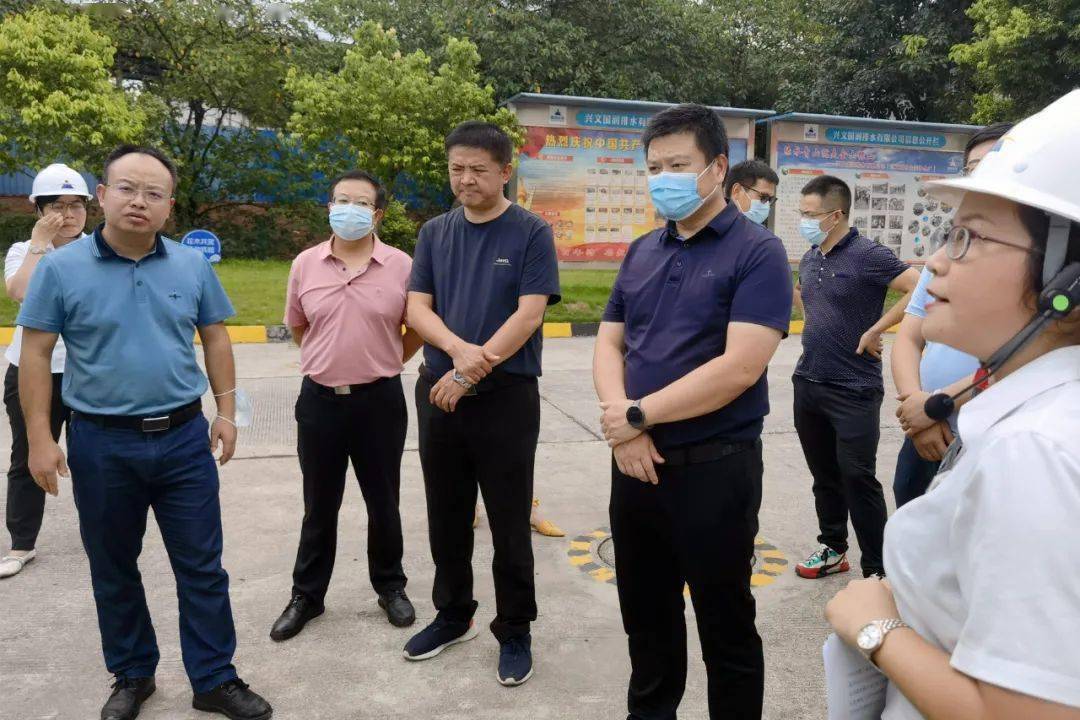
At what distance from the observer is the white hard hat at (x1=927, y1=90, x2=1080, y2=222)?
3.36ft

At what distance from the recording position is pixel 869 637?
3.85 feet

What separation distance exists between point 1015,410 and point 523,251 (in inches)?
90.2

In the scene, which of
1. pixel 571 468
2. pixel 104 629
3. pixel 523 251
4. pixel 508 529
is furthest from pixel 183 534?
pixel 571 468

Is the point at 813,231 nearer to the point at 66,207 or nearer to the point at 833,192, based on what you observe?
the point at 833,192

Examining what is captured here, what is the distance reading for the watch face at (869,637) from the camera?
1.16 meters

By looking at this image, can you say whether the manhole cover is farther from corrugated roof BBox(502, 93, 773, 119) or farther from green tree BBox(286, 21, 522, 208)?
corrugated roof BBox(502, 93, 773, 119)

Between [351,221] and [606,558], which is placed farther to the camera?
[606,558]

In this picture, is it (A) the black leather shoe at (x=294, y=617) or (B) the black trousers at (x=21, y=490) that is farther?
(B) the black trousers at (x=21, y=490)

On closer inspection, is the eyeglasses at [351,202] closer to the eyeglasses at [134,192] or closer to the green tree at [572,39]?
the eyeglasses at [134,192]

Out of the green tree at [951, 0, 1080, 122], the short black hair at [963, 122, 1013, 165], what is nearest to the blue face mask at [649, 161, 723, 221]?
the short black hair at [963, 122, 1013, 165]

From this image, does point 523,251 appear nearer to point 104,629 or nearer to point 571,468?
point 104,629

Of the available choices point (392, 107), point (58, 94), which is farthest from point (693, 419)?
point (58, 94)

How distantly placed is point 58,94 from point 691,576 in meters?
14.6

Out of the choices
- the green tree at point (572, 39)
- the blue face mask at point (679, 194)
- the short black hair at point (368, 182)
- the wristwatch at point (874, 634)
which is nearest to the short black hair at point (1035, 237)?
the wristwatch at point (874, 634)
